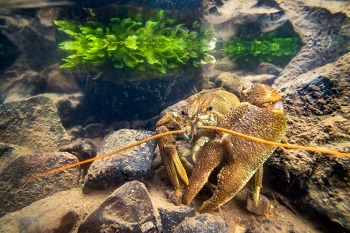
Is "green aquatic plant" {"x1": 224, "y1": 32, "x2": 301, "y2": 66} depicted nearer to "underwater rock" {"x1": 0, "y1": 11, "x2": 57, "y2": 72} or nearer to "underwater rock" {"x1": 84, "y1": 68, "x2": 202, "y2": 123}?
"underwater rock" {"x1": 84, "y1": 68, "x2": 202, "y2": 123}

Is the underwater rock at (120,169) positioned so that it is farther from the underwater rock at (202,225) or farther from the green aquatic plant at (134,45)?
the green aquatic plant at (134,45)

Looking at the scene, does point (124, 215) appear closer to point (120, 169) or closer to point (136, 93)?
point (120, 169)

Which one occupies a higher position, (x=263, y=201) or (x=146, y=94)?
(x=146, y=94)

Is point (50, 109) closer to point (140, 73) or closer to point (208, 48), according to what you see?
point (140, 73)

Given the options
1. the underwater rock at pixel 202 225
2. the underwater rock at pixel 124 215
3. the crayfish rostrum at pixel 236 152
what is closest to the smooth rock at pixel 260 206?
the crayfish rostrum at pixel 236 152

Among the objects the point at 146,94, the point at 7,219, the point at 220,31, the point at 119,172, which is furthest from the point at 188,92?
the point at 7,219

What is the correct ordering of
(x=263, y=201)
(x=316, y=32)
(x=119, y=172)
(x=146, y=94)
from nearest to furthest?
(x=263, y=201) < (x=119, y=172) < (x=146, y=94) < (x=316, y=32)

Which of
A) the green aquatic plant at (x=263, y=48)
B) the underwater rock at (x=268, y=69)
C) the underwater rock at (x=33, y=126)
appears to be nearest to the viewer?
the underwater rock at (x=33, y=126)
